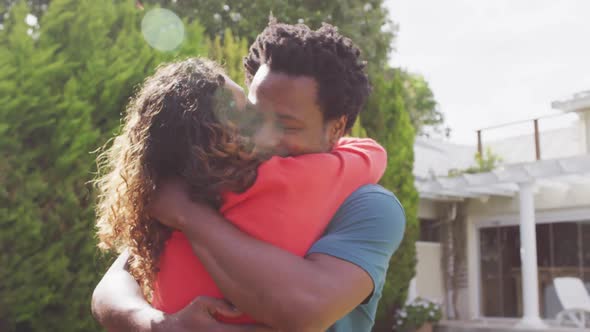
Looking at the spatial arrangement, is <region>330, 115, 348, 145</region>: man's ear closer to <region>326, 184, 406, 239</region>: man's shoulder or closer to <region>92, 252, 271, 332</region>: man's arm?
<region>326, 184, 406, 239</region>: man's shoulder

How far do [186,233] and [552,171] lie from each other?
13.1 metres

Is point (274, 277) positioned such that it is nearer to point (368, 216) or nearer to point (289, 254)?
point (289, 254)

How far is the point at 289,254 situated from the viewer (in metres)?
1.22

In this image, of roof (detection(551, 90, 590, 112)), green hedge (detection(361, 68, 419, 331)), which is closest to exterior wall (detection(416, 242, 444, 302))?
roof (detection(551, 90, 590, 112))

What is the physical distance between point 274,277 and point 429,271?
1526 cm

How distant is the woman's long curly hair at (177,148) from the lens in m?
1.27

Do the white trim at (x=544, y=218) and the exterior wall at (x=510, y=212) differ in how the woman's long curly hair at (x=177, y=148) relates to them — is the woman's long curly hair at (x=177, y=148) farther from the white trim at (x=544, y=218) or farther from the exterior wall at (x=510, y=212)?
the white trim at (x=544, y=218)

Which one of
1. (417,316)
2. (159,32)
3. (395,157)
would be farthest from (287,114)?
(417,316)

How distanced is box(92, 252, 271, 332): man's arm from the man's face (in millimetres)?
309

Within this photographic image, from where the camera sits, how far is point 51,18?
4750 millimetres

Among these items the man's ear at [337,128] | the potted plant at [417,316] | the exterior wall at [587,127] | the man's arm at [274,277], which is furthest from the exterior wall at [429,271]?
the man's arm at [274,277]

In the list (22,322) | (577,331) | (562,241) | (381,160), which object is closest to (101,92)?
(22,322)

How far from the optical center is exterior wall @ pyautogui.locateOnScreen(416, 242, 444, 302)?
51.6 ft

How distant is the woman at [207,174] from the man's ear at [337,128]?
0.19 ft
